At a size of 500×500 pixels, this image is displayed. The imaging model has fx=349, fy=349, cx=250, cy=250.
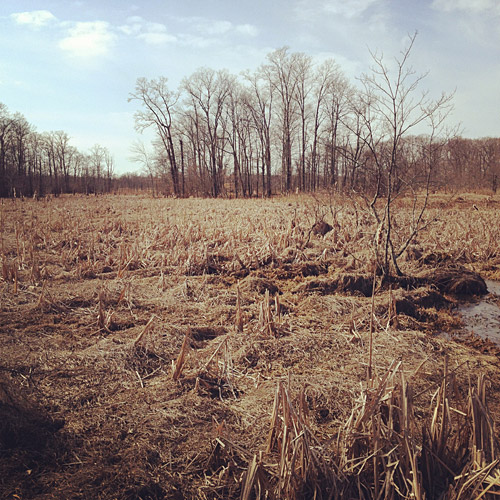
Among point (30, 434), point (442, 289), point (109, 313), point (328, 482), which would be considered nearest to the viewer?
point (328, 482)

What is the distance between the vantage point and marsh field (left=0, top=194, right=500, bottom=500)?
6.48 ft

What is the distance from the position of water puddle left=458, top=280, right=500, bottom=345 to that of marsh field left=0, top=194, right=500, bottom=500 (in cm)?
15

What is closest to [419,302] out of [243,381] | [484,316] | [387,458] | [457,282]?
[484,316]

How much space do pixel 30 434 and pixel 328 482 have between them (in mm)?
2074

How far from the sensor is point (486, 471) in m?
1.73

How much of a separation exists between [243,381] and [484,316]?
13.2 feet

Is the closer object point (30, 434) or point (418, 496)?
point (418, 496)

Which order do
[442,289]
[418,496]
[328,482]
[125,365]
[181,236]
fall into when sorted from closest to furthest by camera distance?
[418,496], [328,482], [125,365], [442,289], [181,236]

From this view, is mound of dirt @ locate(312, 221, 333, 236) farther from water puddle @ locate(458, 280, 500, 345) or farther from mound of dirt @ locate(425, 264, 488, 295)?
water puddle @ locate(458, 280, 500, 345)

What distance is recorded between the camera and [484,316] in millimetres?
5199

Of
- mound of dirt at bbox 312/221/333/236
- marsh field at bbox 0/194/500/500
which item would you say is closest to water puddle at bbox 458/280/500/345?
marsh field at bbox 0/194/500/500

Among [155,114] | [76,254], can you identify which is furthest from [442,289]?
[155,114]

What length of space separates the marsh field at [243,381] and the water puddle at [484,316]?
151 millimetres

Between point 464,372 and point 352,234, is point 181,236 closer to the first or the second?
point 352,234
